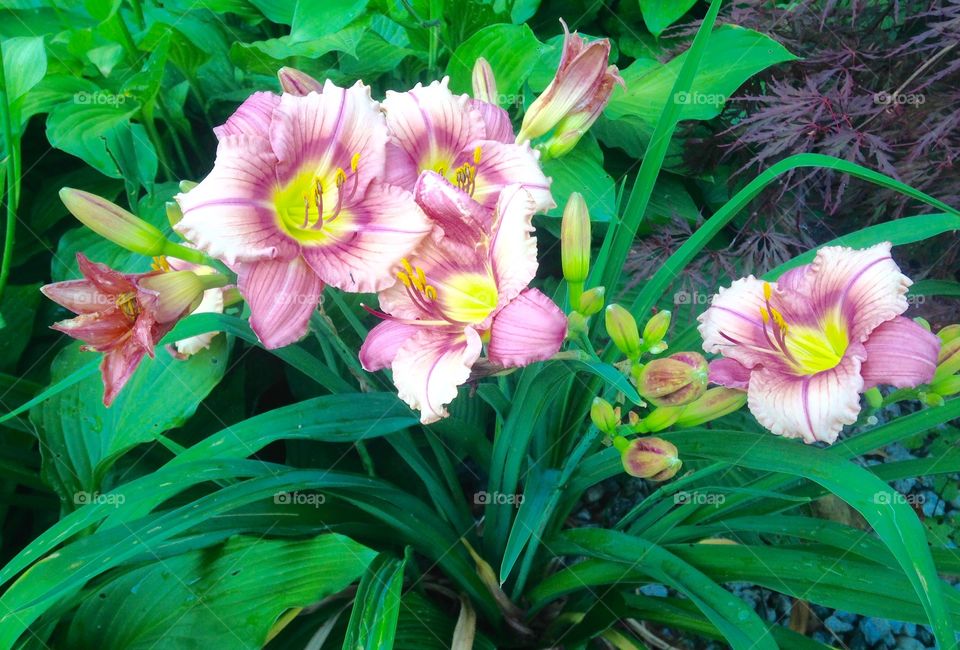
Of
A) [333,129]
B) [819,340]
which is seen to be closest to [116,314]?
[333,129]

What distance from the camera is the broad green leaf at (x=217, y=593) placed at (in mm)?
913

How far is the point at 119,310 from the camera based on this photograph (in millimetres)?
713

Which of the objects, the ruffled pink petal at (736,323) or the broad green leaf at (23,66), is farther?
the broad green leaf at (23,66)

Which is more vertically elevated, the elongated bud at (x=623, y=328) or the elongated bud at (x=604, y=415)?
the elongated bud at (x=623, y=328)

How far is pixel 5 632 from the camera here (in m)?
0.81

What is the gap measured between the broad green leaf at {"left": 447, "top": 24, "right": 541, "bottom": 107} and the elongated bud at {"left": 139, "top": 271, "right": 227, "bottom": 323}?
26.5 inches

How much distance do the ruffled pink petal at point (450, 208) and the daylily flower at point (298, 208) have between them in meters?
0.02

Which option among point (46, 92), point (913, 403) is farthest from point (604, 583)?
point (46, 92)

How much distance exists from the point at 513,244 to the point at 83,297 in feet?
1.37
